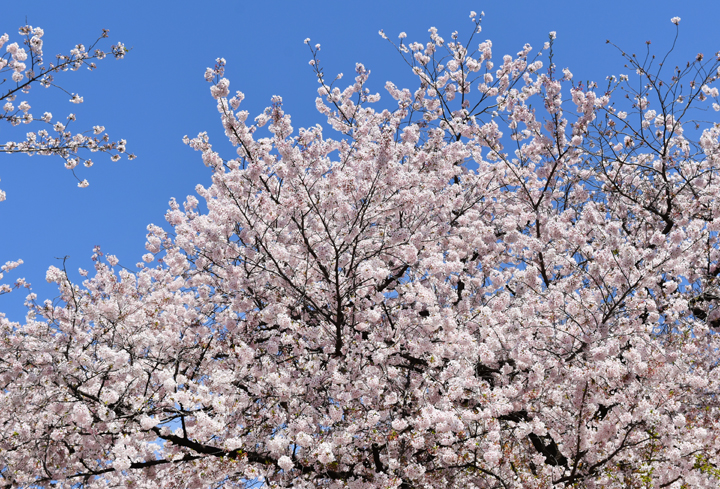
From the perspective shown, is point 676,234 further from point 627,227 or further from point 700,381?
point 627,227

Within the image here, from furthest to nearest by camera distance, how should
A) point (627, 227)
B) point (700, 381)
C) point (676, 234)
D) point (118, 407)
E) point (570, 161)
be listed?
point (627, 227) < point (570, 161) < point (676, 234) < point (700, 381) < point (118, 407)

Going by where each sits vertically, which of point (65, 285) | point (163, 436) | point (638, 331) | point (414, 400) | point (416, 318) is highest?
point (65, 285)

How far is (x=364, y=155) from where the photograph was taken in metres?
8.26

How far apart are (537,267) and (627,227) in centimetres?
451

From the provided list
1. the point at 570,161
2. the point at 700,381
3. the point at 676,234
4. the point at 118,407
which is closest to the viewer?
the point at 118,407

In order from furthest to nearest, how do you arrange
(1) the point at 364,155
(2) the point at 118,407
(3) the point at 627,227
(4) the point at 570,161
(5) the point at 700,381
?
(3) the point at 627,227
(4) the point at 570,161
(1) the point at 364,155
(5) the point at 700,381
(2) the point at 118,407

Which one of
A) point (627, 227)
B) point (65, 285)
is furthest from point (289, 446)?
point (627, 227)

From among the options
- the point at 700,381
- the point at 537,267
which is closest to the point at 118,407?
the point at 537,267

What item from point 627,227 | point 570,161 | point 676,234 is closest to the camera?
point 676,234

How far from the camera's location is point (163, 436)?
6.77 m

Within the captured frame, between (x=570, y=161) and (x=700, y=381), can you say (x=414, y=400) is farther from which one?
(x=570, y=161)

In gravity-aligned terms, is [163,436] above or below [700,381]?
below

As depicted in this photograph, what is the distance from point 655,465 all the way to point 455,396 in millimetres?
3534

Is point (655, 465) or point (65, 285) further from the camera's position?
point (65, 285)
